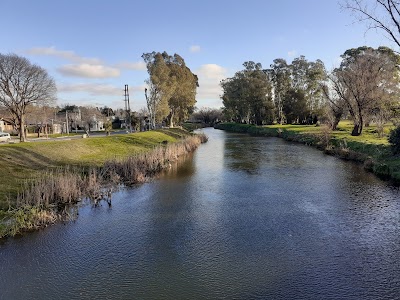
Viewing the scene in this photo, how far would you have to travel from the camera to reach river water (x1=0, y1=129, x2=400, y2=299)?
31.5 feet

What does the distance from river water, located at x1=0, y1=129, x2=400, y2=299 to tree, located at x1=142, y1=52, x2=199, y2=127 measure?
39.6 meters

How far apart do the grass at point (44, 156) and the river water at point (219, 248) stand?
515 cm

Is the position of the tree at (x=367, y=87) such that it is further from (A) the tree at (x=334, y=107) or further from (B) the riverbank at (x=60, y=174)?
(B) the riverbank at (x=60, y=174)

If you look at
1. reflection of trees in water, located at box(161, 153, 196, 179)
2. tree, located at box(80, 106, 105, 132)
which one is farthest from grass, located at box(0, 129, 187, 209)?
tree, located at box(80, 106, 105, 132)

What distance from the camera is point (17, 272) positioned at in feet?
34.8

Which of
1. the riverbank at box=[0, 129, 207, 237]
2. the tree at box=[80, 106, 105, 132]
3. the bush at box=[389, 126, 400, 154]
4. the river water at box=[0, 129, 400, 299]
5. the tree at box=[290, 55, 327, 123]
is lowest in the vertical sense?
the river water at box=[0, 129, 400, 299]

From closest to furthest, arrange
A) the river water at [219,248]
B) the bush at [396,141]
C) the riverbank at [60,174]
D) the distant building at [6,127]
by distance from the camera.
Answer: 1. the river water at [219,248]
2. the riverbank at [60,174]
3. the bush at [396,141]
4. the distant building at [6,127]

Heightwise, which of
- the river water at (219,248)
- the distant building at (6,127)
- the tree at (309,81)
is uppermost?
the tree at (309,81)

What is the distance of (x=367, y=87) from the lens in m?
44.5

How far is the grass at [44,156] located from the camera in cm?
1889

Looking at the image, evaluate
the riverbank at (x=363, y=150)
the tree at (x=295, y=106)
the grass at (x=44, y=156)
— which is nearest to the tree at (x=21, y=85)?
the grass at (x=44, y=156)

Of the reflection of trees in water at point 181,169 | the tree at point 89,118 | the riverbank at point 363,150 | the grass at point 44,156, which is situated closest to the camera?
the grass at point 44,156

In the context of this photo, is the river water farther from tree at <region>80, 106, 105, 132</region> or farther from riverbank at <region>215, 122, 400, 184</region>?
tree at <region>80, 106, 105, 132</region>

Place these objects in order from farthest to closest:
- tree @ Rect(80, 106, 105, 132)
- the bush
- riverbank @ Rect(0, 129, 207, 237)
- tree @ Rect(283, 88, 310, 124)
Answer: tree @ Rect(80, 106, 105, 132)
tree @ Rect(283, 88, 310, 124)
the bush
riverbank @ Rect(0, 129, 207, 237)
